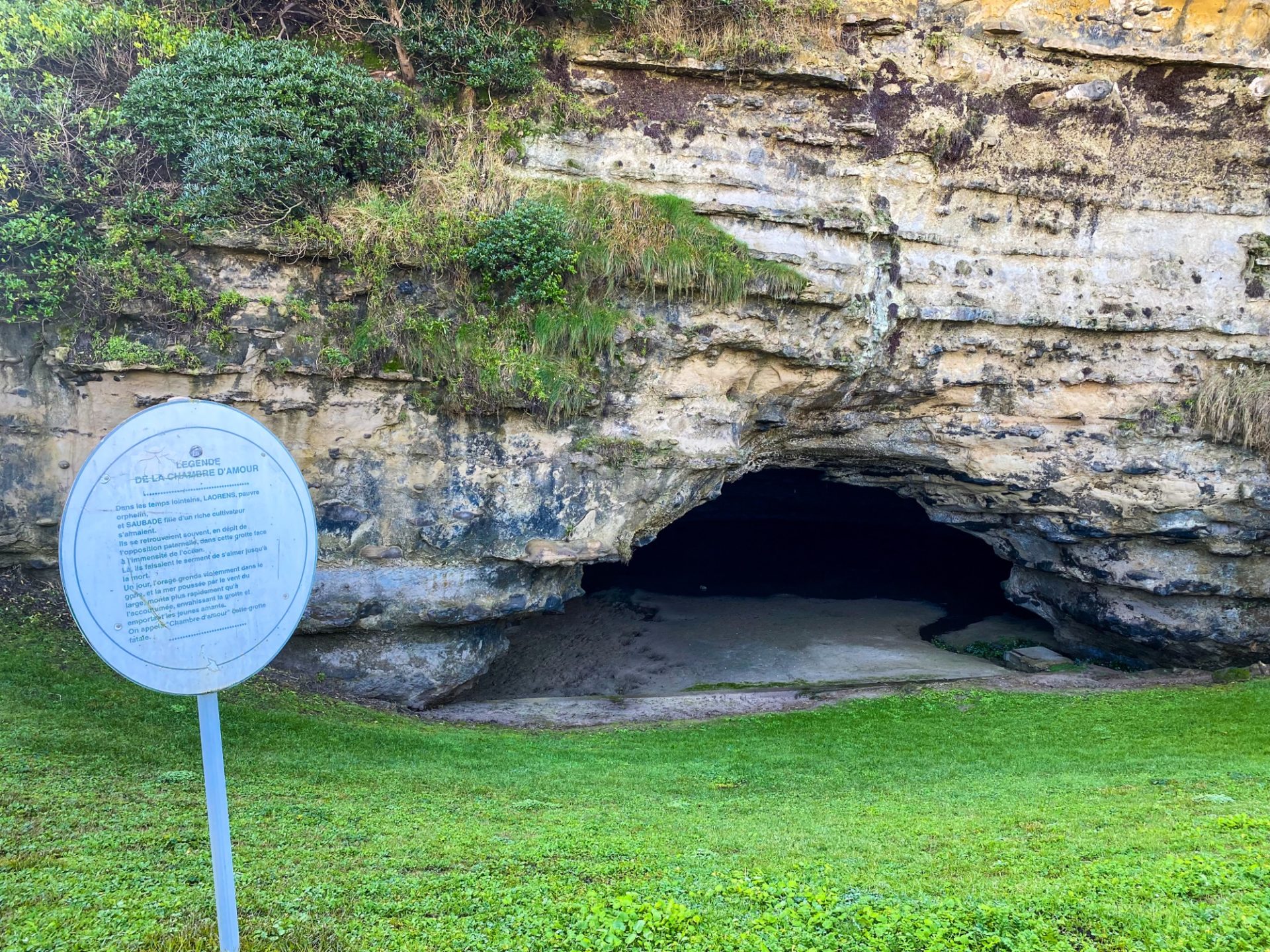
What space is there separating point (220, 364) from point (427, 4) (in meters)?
5.58

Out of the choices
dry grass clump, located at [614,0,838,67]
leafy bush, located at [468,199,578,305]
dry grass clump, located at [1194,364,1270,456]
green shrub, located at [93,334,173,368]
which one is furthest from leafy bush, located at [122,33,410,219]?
dry grass clump, located at [1194,364,1270,456]

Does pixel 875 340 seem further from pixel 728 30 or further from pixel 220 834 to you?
pixel 220 834

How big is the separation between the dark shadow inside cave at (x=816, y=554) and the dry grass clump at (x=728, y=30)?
976cm

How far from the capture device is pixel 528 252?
11.0 metres

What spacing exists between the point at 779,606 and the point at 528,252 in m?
11.5

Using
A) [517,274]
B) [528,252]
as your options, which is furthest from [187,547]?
[517,274]

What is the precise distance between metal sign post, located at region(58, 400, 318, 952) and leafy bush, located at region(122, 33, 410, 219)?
7528 mm

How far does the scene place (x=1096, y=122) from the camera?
42.2 ft

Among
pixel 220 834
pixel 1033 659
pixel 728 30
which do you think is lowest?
pixel 1033 659

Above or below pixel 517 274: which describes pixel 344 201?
above

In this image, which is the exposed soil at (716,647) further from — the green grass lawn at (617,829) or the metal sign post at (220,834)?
the metal sign post at (220,834)

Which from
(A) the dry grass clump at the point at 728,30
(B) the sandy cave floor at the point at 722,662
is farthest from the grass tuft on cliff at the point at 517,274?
(B) the sandy cave floor at the point at 722,662

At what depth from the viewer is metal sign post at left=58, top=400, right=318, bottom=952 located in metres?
3.91

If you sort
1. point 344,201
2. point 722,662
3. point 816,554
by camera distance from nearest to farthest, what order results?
point 344,201 → point 722,662 → point 816,554
